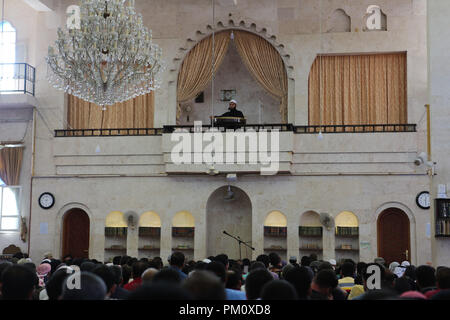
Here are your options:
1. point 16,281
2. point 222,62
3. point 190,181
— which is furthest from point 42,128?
point 16,281

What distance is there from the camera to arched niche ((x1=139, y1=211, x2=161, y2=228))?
49.9 feet

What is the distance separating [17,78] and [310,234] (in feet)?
28.7

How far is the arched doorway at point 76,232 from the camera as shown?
1556cm

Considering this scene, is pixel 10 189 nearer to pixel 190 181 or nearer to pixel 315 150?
pixel 190 181

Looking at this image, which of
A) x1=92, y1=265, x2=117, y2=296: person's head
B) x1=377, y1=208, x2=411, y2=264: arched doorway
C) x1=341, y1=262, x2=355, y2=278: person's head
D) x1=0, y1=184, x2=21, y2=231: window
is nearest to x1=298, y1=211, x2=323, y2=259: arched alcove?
x1=377, y1=208, x2=411, y2=264: arched doorway

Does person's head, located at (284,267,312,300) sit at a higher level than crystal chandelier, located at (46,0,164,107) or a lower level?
lower

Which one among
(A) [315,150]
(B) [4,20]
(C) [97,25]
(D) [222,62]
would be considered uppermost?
(B) [4,20]

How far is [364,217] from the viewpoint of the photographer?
46.6 feet

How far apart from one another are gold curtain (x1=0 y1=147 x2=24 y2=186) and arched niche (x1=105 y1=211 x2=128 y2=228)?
2.72m

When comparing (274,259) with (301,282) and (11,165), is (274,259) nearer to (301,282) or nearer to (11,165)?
(301,282)

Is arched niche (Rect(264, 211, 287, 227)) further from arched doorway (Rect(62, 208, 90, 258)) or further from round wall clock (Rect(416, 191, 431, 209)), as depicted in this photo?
arched doorway (Rect(62, 208, 90, 258))

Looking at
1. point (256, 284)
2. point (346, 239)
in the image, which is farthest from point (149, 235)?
point (256, 284)

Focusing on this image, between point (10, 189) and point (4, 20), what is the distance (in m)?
4.83

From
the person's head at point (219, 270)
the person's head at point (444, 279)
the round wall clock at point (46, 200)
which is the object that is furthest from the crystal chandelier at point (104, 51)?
the person's head at point (444, 279)
